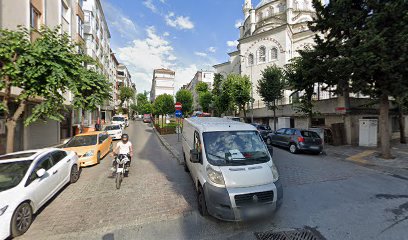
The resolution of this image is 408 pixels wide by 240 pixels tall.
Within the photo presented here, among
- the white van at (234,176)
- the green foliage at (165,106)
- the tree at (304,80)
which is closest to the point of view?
the white van at (234,176)

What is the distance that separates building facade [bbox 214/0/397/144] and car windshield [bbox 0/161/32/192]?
16751mm

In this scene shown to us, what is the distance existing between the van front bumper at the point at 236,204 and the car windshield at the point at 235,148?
62 centimetres

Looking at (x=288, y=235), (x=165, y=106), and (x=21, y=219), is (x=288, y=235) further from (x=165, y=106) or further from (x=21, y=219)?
(x=165, y=106)

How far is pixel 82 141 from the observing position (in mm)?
9734

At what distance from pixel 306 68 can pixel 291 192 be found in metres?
10.7

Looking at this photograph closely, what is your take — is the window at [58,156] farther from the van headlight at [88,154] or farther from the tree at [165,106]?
the tree at [165,106]

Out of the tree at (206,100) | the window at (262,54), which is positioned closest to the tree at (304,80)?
the window at (262,54)

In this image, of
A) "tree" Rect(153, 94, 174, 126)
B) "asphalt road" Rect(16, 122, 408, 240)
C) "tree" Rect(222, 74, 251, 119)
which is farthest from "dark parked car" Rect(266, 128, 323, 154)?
"tree" Rect(153, 94, 174, 126)

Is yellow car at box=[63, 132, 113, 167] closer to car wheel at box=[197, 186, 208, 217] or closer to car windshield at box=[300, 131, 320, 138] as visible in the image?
car wheel at box=[197, 186, 208, 217]

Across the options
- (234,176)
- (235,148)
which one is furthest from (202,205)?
(235,148)

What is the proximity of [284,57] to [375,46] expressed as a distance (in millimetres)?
24968

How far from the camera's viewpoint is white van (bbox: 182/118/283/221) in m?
3.90

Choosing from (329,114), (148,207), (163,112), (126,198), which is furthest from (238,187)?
(163,112)

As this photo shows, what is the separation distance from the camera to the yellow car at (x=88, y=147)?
8.81 m
